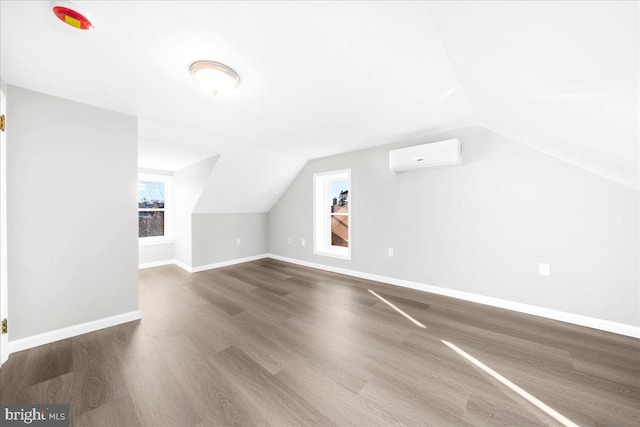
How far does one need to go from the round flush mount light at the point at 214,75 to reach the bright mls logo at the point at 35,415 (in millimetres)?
2203

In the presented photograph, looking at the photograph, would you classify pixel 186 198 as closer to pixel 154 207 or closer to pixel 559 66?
pixel 154 207

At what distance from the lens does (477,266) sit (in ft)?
9.12

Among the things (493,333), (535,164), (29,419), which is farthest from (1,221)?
(535,164)

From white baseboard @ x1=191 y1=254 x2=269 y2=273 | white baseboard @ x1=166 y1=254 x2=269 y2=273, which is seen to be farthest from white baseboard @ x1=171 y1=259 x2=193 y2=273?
white baseboard @ x1=191 y1=254 x2=269 y2=273

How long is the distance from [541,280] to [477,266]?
0.57 meters

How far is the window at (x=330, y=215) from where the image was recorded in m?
4.60

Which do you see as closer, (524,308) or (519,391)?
(519,391)

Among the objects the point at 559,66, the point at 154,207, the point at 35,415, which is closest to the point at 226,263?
the point at 154,207

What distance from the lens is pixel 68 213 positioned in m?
2.08

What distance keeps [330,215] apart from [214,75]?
136 inches

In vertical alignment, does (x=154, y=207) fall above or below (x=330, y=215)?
above

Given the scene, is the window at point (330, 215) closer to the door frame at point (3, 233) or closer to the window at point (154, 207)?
the window at point (154, 207)

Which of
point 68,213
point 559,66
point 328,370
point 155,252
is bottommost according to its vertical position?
point 328,370

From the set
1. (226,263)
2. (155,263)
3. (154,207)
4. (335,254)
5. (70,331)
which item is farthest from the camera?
(154,207)
